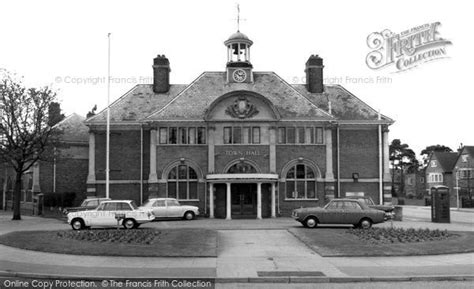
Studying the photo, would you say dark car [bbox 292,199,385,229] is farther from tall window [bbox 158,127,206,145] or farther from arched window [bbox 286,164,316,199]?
tall window [bbox 158,127,206,145]

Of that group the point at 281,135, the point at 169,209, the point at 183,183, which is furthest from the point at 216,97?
the point at 169,209

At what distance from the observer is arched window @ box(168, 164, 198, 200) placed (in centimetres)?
3703

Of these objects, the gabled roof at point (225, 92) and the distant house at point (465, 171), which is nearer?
the gabled roof at point (225, 92)

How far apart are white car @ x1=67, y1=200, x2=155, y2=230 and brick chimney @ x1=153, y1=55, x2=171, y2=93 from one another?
1769cm

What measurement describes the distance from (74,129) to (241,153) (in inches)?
659

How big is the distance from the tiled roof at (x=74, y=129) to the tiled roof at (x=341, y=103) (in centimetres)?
1828

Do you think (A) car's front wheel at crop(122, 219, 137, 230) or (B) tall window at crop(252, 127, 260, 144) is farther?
(B) tall window at crop(252, 127, 260, 144)

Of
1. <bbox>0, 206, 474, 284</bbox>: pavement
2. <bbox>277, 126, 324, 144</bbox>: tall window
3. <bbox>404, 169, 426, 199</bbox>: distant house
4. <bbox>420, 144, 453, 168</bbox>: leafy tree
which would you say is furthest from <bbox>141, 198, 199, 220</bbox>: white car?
<bbox>420, 144, 453, 168</bbox>: leafy tree

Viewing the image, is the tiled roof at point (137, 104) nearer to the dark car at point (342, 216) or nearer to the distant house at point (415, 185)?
the dark car at point (342, 216)

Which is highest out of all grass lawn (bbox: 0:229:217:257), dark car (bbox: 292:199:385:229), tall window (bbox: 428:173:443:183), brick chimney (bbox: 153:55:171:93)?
brick chimney (bbox: 153:55:171:93)

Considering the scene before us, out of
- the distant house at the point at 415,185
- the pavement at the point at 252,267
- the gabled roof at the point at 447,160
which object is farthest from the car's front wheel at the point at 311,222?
the distant house at the point at 415,185

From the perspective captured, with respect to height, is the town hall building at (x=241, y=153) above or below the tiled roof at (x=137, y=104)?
below

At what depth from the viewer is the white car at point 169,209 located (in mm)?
32375

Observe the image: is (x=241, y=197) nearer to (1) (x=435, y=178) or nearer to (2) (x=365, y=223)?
(2) (x=365, y=223)
